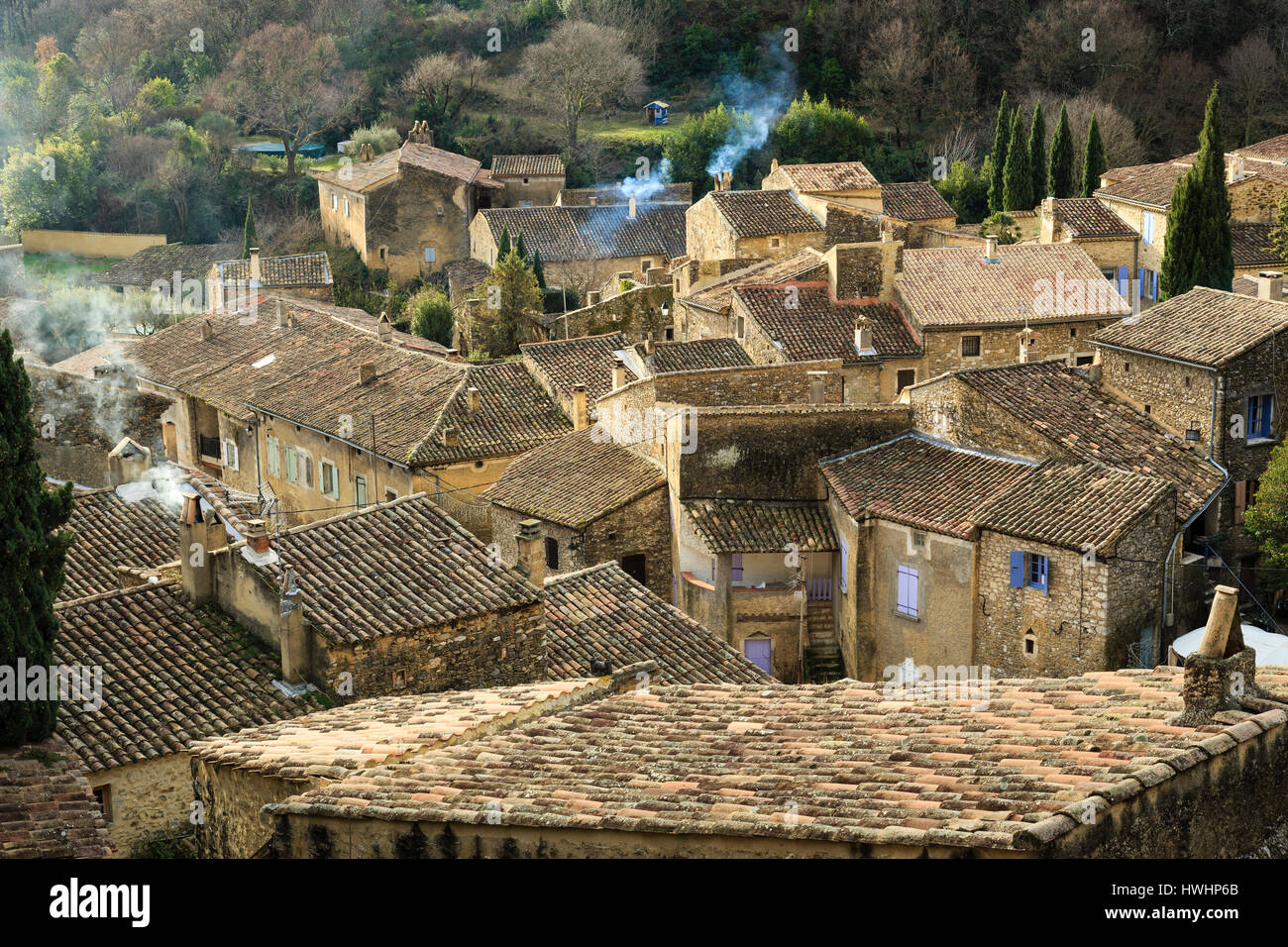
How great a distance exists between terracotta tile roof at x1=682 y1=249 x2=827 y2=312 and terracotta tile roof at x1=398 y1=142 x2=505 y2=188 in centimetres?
2038

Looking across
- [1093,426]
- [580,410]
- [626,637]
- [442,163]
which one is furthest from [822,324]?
[442,163]

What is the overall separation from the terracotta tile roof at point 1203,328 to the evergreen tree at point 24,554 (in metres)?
18.0

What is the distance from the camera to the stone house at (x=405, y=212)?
188 ft

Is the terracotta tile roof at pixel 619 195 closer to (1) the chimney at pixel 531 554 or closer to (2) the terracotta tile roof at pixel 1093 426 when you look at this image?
(2) the terracotta tile roof at pixel 1093 426

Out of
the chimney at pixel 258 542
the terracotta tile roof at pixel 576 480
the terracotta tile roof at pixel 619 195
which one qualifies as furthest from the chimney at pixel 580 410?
the terracotta tile roof at pixel 619 195

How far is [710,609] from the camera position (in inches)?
1008

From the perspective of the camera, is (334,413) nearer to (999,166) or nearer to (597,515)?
(597,515)

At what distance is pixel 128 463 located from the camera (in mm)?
22484

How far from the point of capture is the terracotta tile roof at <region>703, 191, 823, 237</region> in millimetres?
43906

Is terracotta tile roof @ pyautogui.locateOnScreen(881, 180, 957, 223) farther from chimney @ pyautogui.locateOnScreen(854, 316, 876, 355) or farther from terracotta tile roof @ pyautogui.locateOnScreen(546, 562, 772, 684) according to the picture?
terracotta tile roof @ pyautogui.locateOnScreen(546, 562, 772, 684)

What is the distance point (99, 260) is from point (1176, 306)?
4635cm

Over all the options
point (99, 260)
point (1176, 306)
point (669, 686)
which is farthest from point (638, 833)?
point (99, 260)

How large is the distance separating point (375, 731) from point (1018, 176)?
44.0 m

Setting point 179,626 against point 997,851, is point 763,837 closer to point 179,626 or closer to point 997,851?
point 997,851
